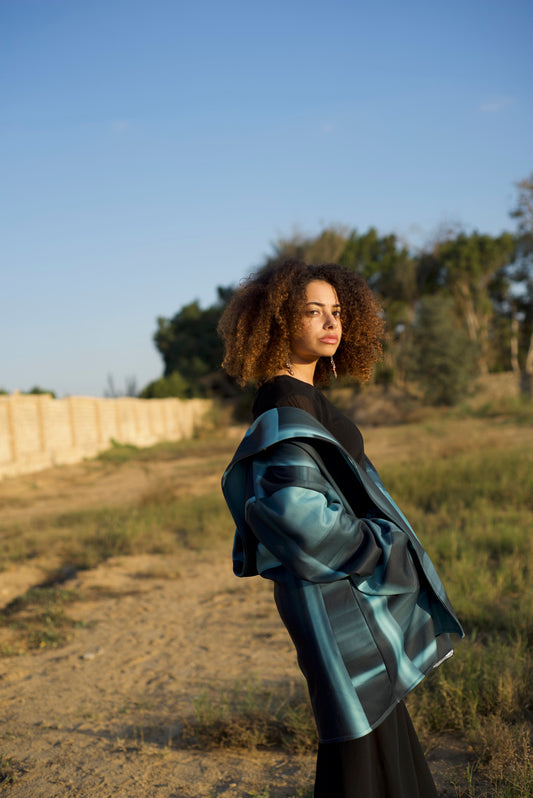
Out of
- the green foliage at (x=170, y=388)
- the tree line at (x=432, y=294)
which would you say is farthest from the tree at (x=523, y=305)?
the green foliage at (x=170, y=388)

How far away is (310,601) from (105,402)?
18390 millimetres

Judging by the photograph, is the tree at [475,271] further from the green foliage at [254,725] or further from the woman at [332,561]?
the woman at [332,561]

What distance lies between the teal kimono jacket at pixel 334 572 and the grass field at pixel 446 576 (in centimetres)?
88

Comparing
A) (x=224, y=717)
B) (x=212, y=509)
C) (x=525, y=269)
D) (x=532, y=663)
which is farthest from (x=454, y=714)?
(x=525, y=269)

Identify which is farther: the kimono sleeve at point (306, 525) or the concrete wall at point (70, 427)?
the concrete wall at point (70, 427)

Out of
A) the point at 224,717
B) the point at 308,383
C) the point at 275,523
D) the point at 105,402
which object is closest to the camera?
the point at 275,523

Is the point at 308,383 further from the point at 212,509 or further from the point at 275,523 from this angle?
the point at 212,509

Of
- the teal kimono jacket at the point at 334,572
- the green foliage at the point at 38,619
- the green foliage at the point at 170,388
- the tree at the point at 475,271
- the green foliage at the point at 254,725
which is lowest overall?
the green foliage at the point at 38,619

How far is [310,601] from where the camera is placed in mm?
1566

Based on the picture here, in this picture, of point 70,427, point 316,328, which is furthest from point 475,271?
point 316,328

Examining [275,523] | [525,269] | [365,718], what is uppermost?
[525,269]

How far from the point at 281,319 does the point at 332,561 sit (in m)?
0.75

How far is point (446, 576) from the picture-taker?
4.84m

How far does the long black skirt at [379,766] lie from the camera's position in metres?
1.63
